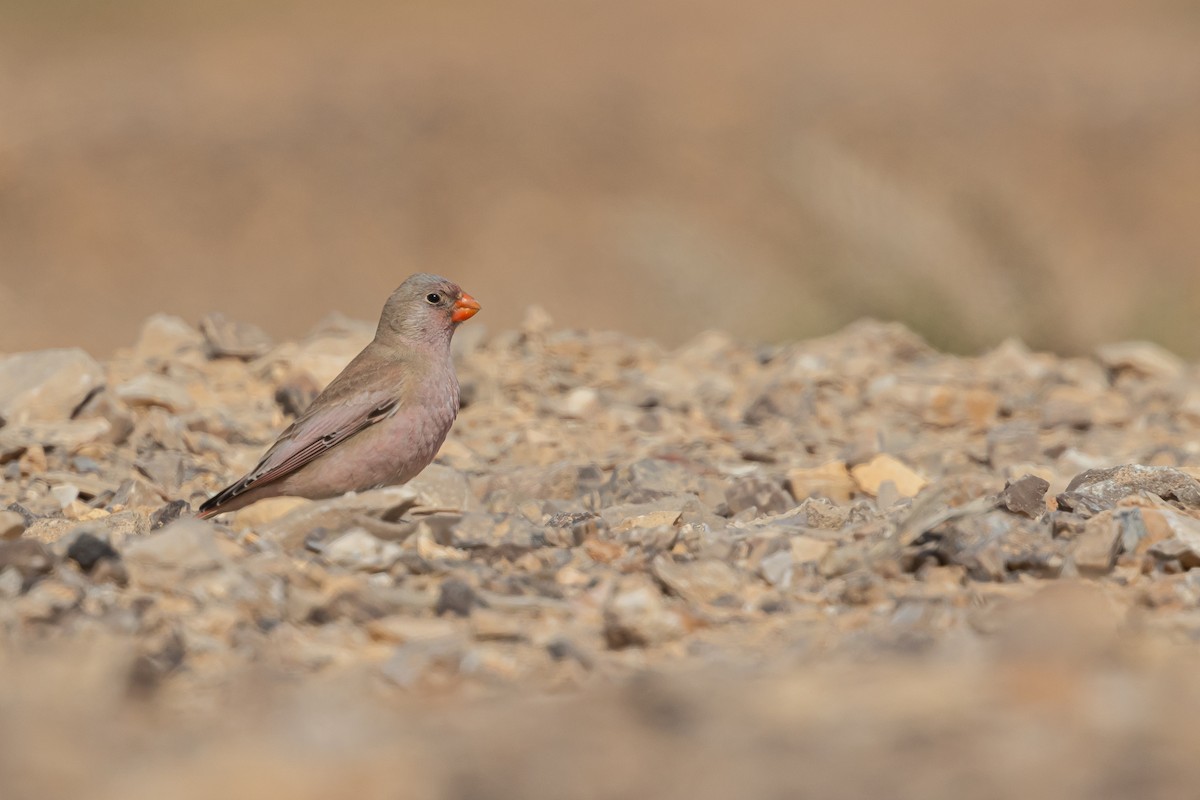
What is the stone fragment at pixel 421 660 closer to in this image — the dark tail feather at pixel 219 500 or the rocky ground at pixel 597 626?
the rocky ground at pixel 597 626

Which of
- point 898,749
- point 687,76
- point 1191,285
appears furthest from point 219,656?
point 687,76

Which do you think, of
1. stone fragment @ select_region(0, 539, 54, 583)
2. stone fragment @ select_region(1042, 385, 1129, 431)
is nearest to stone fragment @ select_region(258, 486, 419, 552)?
stone fragment @ select_region(0, 539, 54, 583)

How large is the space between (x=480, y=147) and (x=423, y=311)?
523 inches

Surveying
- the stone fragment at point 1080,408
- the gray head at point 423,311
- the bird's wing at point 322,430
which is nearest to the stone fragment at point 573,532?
the bird's wing at point 322,430

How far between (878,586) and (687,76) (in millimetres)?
17864

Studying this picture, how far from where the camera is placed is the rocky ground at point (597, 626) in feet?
7.68

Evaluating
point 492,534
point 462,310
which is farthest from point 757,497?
point 492,534

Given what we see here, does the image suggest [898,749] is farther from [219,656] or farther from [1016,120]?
[1016,120]

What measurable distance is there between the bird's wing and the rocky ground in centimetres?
→ 33

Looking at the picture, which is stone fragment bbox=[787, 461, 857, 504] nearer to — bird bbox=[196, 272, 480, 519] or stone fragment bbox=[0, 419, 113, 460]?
bird bbox=[196, 272, 480, 519]

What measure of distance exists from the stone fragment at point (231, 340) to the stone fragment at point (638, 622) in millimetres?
4934

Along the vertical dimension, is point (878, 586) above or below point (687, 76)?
below

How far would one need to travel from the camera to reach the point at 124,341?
43.2 feet

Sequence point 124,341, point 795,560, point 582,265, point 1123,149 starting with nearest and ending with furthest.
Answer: point 795,560, point 124,341, point 582,265, point 1123,149
